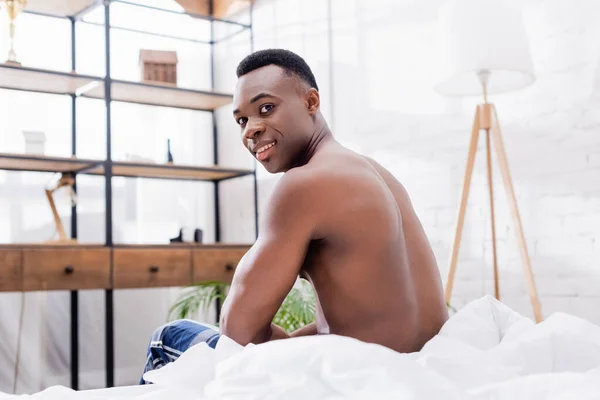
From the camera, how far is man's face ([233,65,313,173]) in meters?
1.32

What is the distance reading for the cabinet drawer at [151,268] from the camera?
146 inches

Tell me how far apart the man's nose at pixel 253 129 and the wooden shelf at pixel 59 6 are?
297 centimetres

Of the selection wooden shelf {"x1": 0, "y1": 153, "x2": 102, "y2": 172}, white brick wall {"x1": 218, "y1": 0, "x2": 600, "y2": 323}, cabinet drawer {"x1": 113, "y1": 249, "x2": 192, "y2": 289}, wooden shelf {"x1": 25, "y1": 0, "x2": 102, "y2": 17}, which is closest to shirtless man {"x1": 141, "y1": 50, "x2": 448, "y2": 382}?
white brick wall {"x1": 218, "y1": 0, "x2": 600, "y2": 323}

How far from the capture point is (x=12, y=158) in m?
3.68

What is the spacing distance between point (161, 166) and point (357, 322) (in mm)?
2994

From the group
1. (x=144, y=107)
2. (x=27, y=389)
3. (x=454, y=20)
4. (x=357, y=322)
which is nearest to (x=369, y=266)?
(x=357, y=322)

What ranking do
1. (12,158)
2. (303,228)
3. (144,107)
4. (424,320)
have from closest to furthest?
1. (303,228)
2. (424,320)
3. (12,158)
4. (144,107)

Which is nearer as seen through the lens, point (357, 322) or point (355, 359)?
point (355, 359)

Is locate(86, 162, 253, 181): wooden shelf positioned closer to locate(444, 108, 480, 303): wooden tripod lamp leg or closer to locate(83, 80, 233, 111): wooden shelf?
locate(83, 80, 233, 111): wooden shelf

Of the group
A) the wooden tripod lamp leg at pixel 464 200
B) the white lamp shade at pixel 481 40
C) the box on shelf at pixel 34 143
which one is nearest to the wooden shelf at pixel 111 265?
the box on shelf at pixel 34 143

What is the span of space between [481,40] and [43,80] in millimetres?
2295

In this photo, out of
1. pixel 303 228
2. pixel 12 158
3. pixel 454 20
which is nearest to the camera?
pixel 303 228

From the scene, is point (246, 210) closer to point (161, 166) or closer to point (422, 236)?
point (161, 166)

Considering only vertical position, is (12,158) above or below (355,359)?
above
